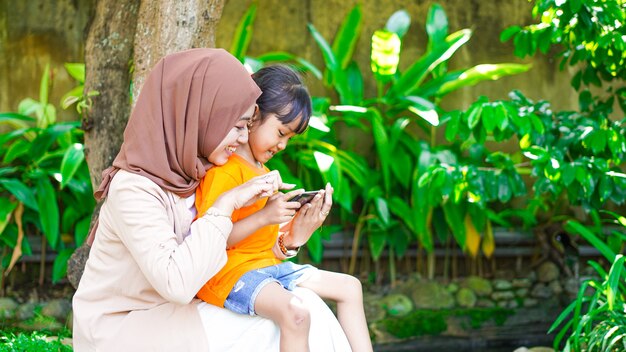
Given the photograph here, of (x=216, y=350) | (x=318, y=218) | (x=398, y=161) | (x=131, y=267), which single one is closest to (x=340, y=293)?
(x=318, y=218)

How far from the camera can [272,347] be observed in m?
2.68

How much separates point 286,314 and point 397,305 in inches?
128

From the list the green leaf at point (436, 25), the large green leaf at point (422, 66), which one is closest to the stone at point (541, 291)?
the large green leaf at point (422, 66)

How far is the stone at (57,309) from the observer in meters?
5.27

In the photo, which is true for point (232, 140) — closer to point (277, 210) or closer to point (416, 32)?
point (277, 210)

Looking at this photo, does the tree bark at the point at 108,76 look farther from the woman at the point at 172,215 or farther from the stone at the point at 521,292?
the stone at the point at 521,292

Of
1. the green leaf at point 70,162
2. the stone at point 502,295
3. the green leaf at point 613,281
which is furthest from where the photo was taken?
the stone at point 502,295

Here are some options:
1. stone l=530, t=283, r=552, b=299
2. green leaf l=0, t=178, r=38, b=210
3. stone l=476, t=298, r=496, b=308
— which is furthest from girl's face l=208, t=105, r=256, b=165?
stone l=530, t=283, r=552, b=299

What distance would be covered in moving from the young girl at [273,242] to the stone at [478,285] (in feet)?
10.2

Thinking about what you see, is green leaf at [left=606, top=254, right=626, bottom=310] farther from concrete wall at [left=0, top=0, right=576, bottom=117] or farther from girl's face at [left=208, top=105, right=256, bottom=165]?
concrete wall at [left=0, top=0, right=576, bottom=117]

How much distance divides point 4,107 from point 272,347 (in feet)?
12.3

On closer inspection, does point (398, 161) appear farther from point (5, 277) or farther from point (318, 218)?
point (318, 218)

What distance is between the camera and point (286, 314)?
8.59 ft

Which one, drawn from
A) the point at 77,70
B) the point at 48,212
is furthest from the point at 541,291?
the point at 77,70
